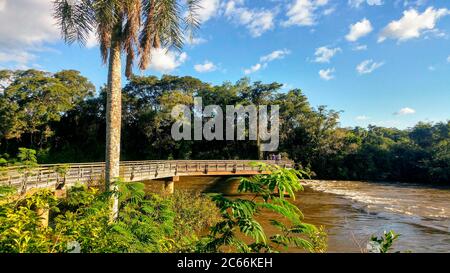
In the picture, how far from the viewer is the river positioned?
41.3 feet

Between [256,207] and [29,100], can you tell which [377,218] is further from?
[29,100]

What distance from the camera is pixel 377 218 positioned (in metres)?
17.0

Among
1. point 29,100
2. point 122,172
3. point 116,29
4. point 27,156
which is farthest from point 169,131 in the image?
point 27,156

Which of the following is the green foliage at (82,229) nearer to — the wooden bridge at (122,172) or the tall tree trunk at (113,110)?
the wooden bridge at (122,172)

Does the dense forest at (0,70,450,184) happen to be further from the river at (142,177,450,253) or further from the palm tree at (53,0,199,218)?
the palm tree at (53,0,199,218)

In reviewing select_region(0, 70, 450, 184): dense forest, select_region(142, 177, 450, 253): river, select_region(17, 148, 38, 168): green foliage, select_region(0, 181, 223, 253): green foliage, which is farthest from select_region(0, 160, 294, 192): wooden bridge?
select_region(0, 70, 450, 184): dense forest

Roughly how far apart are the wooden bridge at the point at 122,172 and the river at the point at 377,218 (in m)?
2.85

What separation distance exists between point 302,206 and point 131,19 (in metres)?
16.2

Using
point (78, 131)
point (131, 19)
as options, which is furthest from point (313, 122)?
point (131, 19)

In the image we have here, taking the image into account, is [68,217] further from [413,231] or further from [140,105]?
[140,105]

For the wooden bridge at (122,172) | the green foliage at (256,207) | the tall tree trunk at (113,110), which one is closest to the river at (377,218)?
the wooden bridge at (122,172)

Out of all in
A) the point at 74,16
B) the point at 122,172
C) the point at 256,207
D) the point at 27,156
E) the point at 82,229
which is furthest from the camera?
the point at 122,172

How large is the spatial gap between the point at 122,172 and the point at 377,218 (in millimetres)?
Answer: 13528

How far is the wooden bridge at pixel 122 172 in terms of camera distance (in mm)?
10250
